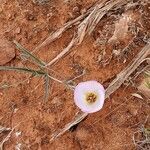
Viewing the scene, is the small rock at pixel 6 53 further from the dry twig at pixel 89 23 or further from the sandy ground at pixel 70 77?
the dry twig at pixel 89 23

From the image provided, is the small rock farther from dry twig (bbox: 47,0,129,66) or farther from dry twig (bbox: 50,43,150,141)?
dry twig (bbox: 50,43,150,141)

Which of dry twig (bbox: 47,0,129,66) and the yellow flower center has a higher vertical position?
dry twig (bbox: 47,0,129,66)

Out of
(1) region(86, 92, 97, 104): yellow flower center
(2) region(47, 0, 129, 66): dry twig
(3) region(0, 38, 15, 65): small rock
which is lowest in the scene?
(3) region(0, 38, 15, 65): small rock

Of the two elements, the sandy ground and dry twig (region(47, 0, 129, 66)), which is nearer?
the sandy ground

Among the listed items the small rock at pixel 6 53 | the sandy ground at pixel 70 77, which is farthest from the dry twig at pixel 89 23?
the small rock at pixel 6 53

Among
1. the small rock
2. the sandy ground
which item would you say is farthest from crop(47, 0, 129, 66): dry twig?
the small rock

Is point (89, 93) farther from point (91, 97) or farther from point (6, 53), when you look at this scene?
point (6, 53)
